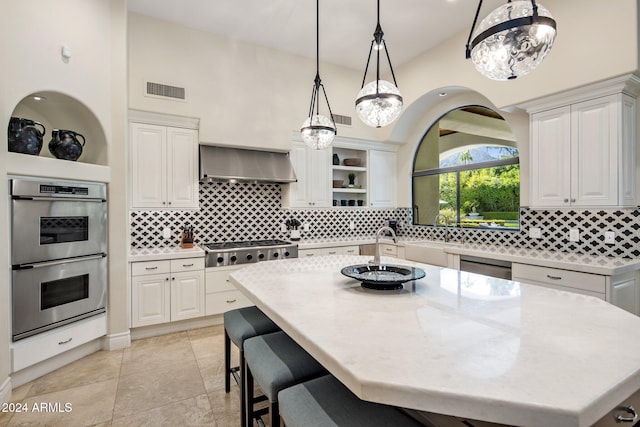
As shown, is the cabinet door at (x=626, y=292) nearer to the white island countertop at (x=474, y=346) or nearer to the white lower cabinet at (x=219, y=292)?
the white island countertop at (x=474, y=346)

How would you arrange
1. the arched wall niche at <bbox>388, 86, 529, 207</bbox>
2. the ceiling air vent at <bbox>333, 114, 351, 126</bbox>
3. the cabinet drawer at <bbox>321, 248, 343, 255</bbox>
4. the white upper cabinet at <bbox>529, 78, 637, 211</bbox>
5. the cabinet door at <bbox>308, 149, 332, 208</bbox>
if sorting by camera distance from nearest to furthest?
1. the white upper cabinet at <bbox>529, 78, 637, 211</bbox>
2. the arched wall niche at <bbox>388, 86, 529, 207</bbox>
3. the cabinet drawer at <bbox>321, 248, 343, 255</bbox>
4. the cabinet door at <bbox>308, 149, 332, 208</bbox>
5. the ceiling air vent at <bbox>333, 114, 351, 126</bbox>

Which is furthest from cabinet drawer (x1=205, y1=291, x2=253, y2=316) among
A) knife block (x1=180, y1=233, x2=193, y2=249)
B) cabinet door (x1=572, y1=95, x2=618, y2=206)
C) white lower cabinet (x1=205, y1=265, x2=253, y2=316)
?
cabinet door (x1=572, y1=95, x2=618, y2=206)

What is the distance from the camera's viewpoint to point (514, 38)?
1425mm

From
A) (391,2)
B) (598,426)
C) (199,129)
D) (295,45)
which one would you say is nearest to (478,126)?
(391,2)

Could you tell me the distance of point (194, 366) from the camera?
278 cm

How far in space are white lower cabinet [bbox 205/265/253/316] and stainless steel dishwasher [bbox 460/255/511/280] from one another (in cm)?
264

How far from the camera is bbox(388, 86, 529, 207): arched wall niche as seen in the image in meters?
3.74

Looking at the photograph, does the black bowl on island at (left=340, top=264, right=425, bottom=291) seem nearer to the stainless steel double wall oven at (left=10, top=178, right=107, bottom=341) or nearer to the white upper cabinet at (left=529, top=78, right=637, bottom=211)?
the white upper cabinet at (left=529, top=78, right=637, bottom=211)

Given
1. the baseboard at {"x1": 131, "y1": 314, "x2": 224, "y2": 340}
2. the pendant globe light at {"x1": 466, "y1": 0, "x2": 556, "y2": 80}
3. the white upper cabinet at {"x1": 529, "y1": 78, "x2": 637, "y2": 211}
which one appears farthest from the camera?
the baseboard at {"x1": 131, "y1": 314, "x2": 224, "y2": 340}

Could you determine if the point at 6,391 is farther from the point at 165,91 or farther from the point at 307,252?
the point at 165,91

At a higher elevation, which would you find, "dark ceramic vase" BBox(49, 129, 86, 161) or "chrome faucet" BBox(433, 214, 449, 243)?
"dark ceramic vase" BBox(49, 129, 86, 161)

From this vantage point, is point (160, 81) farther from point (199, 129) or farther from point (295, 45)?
point (295, 45)

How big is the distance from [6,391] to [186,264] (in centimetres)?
163

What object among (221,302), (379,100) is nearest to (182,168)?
(221,302)
